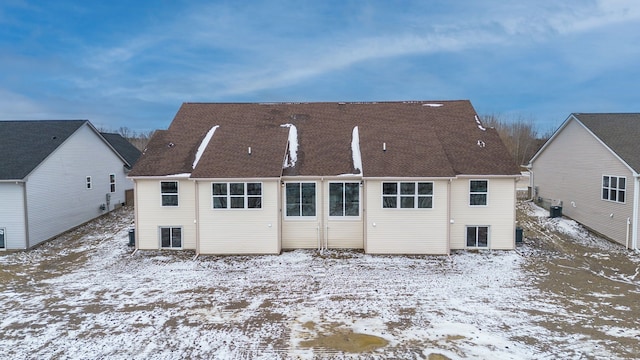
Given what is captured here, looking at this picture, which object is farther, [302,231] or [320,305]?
[302,231]

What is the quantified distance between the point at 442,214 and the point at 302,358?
891cm

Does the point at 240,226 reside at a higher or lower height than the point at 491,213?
lower

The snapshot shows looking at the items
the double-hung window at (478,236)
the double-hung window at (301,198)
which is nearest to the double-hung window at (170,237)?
the double-hung window at (301,198)

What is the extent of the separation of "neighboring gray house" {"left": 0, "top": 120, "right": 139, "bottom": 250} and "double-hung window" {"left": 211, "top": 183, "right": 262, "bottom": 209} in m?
8.58

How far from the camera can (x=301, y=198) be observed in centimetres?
1484

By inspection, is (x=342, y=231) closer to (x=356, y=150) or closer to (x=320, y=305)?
(x=356, y=150)

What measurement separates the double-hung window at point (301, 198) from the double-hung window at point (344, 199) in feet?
2.42

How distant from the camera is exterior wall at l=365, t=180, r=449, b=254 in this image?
46.2 feet

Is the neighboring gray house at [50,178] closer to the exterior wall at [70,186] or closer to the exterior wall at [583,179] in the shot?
the exterior wall at [70,186]

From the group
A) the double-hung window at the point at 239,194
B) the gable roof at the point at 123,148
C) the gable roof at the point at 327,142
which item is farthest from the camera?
the gable roof at the point at 123,148

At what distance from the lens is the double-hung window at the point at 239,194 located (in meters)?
14.2

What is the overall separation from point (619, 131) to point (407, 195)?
38.7 ft

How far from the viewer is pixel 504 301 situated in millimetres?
9750

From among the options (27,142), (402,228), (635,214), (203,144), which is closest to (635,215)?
(635,214)
